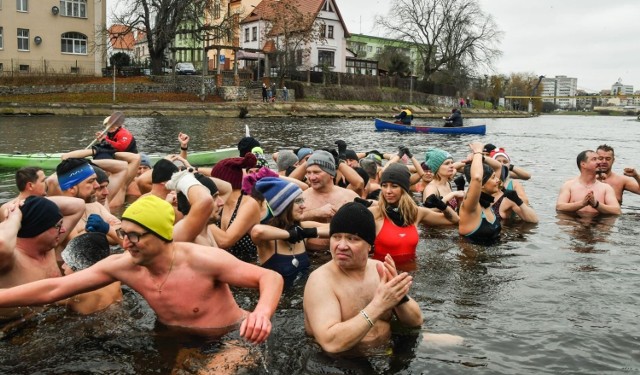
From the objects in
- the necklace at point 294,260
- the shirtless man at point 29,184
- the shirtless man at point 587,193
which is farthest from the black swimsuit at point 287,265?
the shirtless man at point 587,193

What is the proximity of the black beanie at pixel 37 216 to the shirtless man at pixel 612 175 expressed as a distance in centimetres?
975

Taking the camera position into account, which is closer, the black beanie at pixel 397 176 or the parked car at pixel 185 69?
the black beanie at pixel 397 176

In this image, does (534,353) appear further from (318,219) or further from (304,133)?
(304,133)

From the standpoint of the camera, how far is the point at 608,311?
6625mm

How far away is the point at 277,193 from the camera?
20.2ft

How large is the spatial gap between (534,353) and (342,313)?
6.52 ft

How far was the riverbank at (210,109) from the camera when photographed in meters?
40.7

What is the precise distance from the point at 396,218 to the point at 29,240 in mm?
4092

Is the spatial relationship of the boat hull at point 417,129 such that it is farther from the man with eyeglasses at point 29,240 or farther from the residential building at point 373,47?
the residential building at point 373,47

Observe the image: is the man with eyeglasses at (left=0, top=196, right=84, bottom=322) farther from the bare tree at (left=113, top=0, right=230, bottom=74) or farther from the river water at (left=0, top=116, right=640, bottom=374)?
the bare tree at (left=113, top=0, right=230, bottom=74)

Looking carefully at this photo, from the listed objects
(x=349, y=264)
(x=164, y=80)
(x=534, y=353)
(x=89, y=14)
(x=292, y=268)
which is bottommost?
(x=534, y=353)

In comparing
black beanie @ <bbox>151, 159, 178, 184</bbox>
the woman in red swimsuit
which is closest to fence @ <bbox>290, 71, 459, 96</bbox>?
the woman in red swimsuit

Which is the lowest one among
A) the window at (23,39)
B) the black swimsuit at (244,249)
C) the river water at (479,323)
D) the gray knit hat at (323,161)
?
the river water at (479,323)

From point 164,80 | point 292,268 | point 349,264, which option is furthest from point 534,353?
point 164,80
